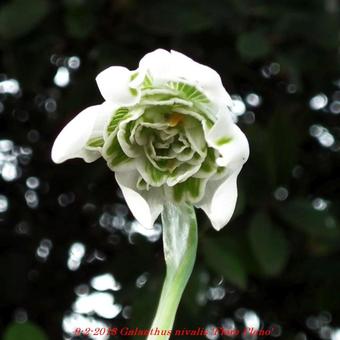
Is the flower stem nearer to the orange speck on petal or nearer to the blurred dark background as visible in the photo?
the orange speck on petal

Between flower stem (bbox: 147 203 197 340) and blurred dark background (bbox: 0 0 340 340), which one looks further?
blurred dark background (bbox: 0 0 340 340)

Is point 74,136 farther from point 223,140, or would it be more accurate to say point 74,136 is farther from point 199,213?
point 199,213

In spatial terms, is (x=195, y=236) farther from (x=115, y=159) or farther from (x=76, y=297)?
(x=76, y=297)

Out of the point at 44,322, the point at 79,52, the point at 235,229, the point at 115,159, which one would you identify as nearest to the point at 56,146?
the point at 115,159

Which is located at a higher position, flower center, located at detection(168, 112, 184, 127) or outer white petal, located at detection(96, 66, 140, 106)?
outer white petal, located at detection(96, 66, 140, 106)

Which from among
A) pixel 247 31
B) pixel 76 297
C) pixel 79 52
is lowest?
pixel 76 297

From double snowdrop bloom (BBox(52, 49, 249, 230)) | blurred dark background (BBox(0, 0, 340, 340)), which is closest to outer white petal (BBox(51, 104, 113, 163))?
double snowdrop bloom (BBox(52, 49, 249, 230))
